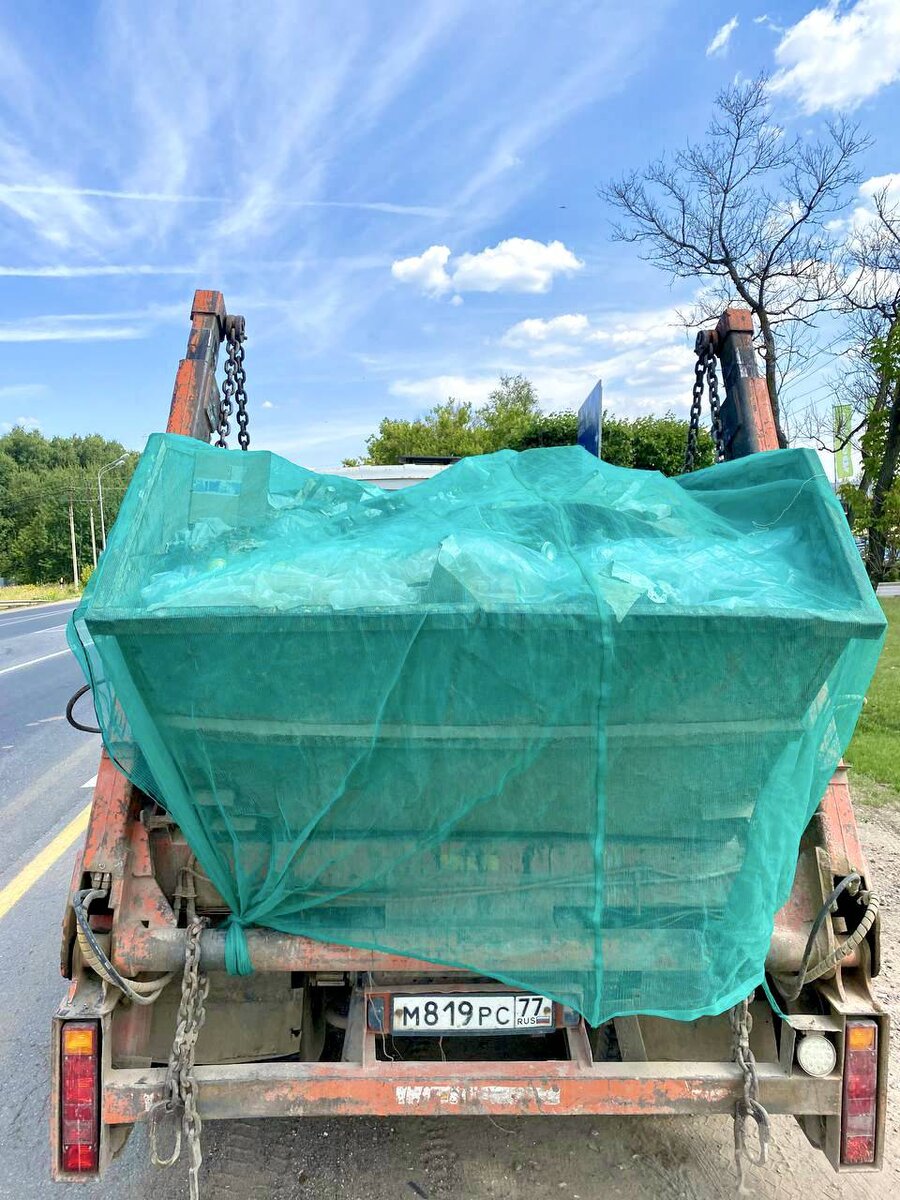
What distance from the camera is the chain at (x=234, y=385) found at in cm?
470

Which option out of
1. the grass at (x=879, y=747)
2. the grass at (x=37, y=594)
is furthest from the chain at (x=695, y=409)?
the grass at (x=37, y=594)

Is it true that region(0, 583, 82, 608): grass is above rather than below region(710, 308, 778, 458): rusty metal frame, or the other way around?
below

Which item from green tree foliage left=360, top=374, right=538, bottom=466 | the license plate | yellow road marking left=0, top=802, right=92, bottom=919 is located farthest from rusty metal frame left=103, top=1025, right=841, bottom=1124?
green tree foliage left=360, top=374, right=538, bottom=466

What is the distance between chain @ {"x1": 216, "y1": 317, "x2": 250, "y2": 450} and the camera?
15.4 ft

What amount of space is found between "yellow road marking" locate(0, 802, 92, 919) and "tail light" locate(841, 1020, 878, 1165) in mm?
4180

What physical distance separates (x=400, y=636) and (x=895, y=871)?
4777 mm

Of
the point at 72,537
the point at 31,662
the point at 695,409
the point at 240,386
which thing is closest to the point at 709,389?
the point at 695,409

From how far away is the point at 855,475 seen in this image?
905 centimetres

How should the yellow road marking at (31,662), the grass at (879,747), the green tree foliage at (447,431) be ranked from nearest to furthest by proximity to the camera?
the grass at (879,747) → the yellow road marking at (31,662) → the green tree foliage at (447,431)

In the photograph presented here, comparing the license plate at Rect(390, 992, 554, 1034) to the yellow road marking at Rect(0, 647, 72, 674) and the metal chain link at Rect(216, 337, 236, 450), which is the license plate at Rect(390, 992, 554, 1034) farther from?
the yellow road marking at Rect(0, 647, 72, 674)

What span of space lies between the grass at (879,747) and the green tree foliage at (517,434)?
347cm

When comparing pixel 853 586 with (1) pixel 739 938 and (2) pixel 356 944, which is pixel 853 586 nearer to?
(1) pixel 739 938

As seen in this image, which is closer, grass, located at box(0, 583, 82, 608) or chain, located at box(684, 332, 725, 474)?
chain, located at box(684, 332, 725, 474)

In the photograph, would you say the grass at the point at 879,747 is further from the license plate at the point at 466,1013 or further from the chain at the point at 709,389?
the license plate at the point at 466,1013
